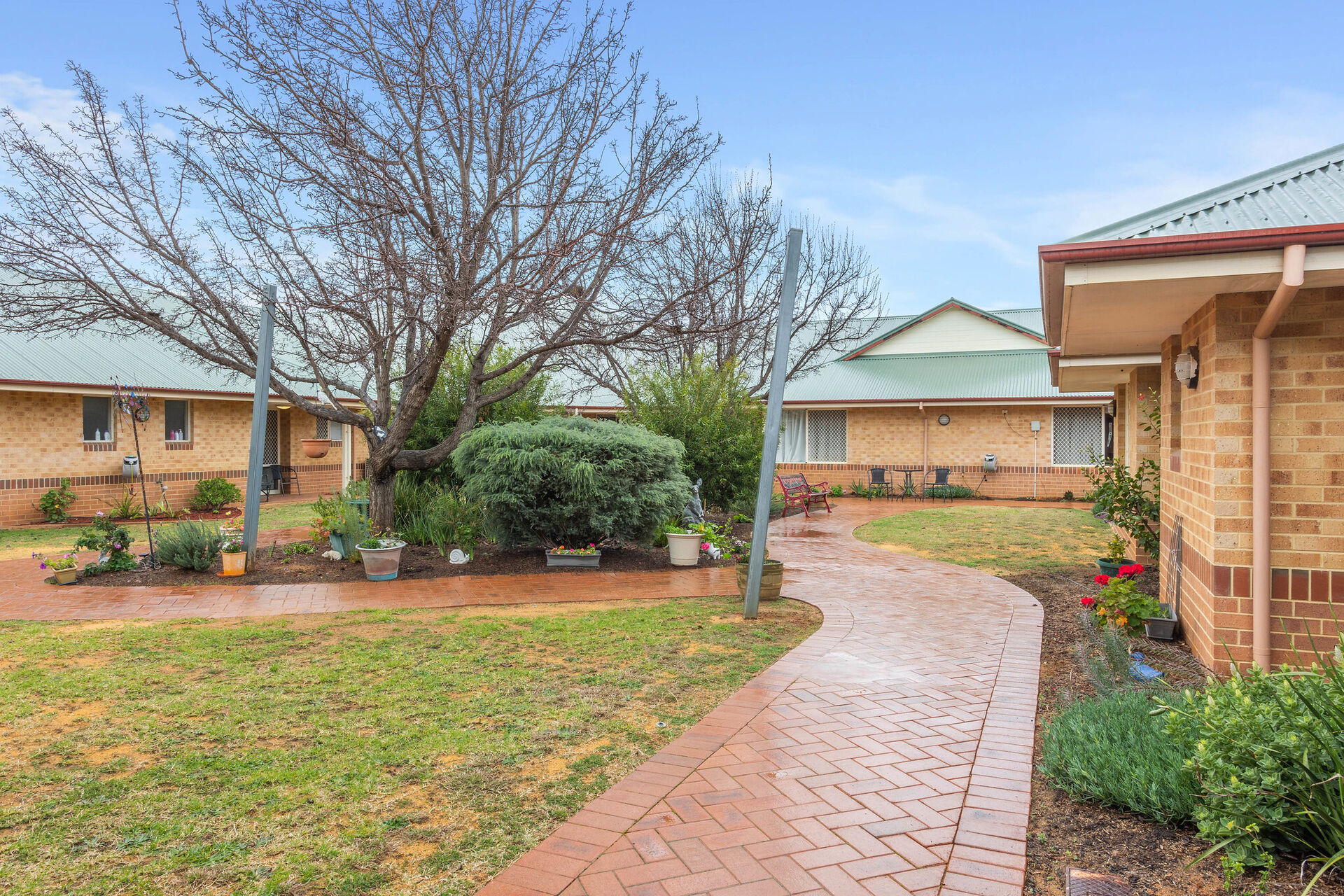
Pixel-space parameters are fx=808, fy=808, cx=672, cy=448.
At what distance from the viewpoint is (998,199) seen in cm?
1678

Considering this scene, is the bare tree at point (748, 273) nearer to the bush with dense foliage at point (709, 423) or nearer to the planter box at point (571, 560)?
the bush with dense foliage at point (709, 423)

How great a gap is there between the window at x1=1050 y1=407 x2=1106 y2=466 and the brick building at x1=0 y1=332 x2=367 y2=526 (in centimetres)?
1815

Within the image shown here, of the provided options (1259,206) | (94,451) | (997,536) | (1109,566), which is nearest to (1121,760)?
(1259,206)

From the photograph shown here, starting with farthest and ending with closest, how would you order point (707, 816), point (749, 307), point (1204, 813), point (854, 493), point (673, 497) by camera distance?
point (854, 493)
point (749, 307)
point (673, 497)
point (707, 816)
point (1204, 813)

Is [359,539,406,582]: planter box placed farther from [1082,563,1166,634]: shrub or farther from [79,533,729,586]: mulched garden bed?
[1082,563,1166,634]: shrub

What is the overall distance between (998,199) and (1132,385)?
23.7 feet

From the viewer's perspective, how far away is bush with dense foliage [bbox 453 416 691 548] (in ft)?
31.9

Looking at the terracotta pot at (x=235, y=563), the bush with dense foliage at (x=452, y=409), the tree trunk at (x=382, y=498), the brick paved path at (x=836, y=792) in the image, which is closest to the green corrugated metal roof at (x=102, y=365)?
the bush with dense foliage at (x=452, y=409)

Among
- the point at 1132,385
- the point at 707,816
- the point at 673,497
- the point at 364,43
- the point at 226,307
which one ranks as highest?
the point at 364,43

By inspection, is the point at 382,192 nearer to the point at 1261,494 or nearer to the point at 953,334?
the point at 1261,494

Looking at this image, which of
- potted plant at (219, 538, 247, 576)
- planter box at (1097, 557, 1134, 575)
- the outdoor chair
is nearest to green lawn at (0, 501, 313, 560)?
potted plant at (219, 538, 247, 576)

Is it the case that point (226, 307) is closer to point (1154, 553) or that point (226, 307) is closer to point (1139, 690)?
point (1139, 690)

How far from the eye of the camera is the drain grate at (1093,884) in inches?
108

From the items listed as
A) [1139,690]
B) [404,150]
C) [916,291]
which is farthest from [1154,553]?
[916,291]
